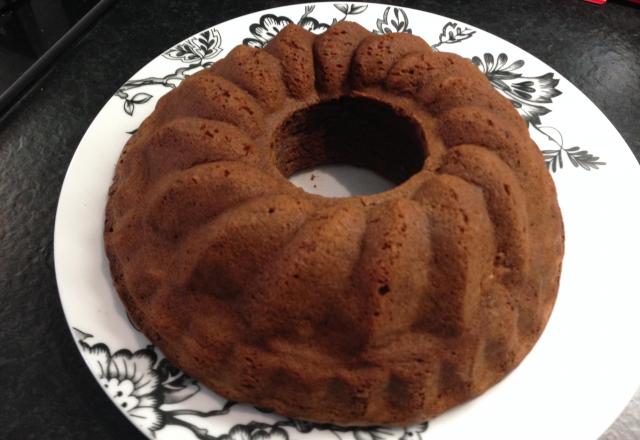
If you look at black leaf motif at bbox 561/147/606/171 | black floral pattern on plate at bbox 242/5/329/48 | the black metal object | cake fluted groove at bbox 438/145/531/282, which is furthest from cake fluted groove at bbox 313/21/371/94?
the black metal object

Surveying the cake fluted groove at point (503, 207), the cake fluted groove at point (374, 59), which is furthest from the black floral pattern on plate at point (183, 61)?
the cake fluted groove at point (503, 207)

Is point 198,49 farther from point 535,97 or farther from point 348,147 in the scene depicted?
point 535,97

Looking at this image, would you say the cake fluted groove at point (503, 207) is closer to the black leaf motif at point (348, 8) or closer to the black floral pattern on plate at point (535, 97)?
the black floral pattern on plate at point (535, 97)

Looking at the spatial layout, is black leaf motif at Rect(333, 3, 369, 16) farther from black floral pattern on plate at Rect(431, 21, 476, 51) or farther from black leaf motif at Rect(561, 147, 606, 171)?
black leaf motif at Rect(561, 147, 606, 171)

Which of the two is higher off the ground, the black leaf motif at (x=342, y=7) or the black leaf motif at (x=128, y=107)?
the black leaf motif at (x=342, y=7)

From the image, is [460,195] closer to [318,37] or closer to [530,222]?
[530,222]

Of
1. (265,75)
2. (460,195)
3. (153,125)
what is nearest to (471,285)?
(460,195)

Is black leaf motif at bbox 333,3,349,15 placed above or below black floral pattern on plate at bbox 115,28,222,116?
above
